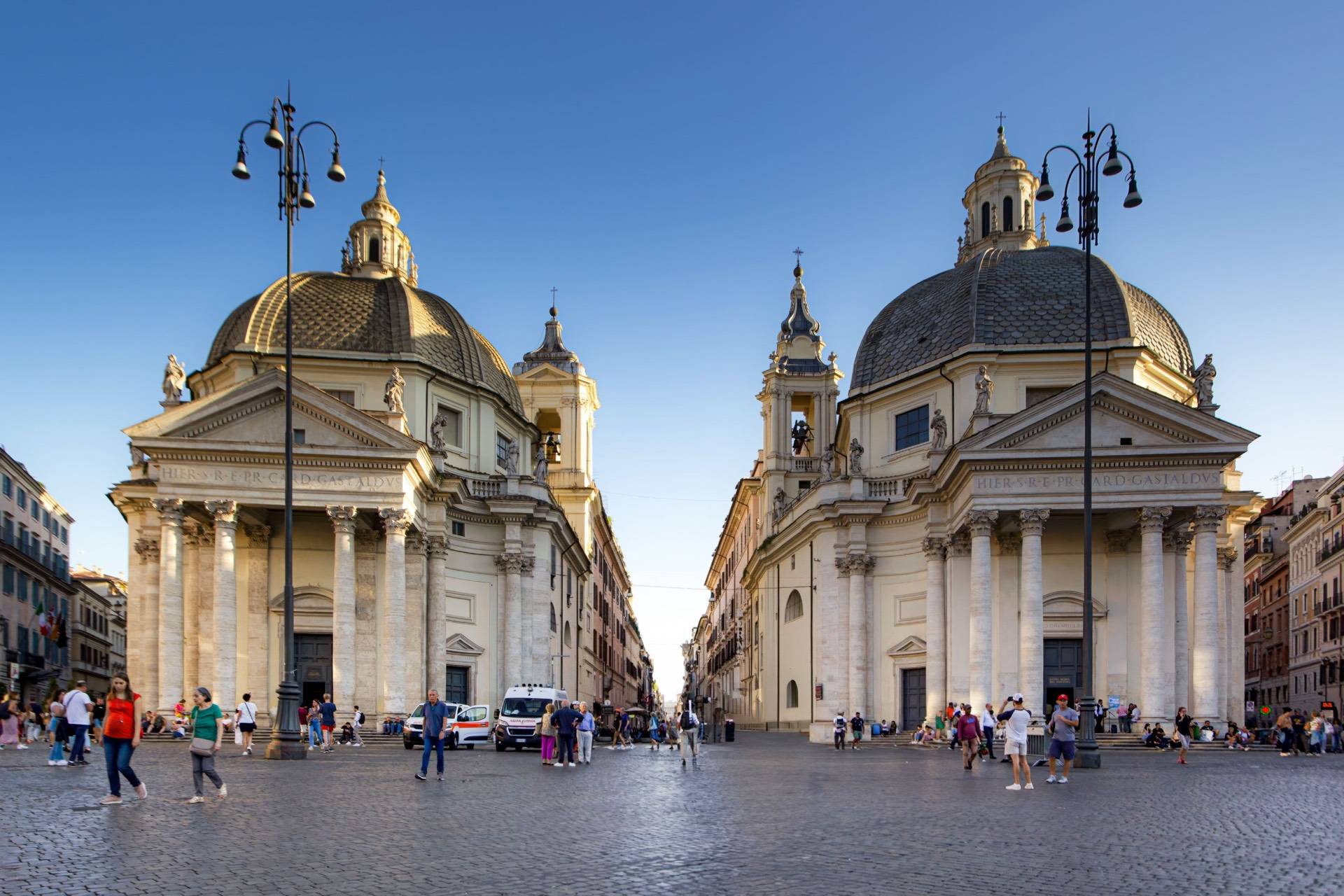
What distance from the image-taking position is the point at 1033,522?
41.4 m

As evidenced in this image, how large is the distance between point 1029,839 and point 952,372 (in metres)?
36.3

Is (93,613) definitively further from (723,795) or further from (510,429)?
(723,795)

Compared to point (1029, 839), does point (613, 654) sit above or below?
below

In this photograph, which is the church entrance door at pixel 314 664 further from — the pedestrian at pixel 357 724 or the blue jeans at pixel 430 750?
the blue jeans at pixel 430 750

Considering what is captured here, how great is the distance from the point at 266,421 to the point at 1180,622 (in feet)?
103

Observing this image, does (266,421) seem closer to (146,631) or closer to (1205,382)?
(146,631)

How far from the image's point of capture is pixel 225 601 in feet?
135

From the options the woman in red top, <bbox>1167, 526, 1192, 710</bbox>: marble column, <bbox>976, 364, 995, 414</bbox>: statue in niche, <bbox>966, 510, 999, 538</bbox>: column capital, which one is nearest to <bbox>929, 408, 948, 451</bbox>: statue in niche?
<bbox>976, 364, 995, 414</bbox>: statue in niche

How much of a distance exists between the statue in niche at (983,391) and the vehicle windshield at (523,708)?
1812cm

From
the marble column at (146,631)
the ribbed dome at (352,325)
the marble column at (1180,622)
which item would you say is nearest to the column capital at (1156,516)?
the marble column at (1180,622)

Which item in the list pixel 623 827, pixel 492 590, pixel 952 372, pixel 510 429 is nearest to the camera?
pixel 623 827

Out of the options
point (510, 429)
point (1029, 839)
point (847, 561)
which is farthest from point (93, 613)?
point (1029, 839)

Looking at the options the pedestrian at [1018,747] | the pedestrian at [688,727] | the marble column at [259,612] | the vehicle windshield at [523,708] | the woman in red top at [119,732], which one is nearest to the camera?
the woman in red top at [119,732]

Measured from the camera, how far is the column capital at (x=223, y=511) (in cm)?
4106
